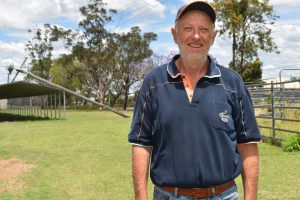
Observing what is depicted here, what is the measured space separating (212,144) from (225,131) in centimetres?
10

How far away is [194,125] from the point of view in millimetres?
2297

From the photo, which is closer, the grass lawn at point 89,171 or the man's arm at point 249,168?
the man's arm at point 249,168

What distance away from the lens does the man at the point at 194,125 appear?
90.6 inches

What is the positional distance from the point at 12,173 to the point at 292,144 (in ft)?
19.8

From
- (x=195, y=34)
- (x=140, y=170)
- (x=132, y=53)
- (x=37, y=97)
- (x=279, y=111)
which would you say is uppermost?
(x=132, y=53)

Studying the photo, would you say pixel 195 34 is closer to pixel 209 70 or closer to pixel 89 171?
pixel 209 70

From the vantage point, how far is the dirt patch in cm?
731

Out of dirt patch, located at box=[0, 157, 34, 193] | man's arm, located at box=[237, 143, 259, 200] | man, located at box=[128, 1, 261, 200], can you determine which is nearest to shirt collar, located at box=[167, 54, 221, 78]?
man, located at box=[128, 1, 261, 200]

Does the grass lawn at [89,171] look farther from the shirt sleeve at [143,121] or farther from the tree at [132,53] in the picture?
the tree at [132,53]

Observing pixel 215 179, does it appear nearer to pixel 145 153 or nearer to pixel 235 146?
pixel 235 146

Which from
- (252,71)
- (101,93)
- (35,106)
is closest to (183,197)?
(252,71)

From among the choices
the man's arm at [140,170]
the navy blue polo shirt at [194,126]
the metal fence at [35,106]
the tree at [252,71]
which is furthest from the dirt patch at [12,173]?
the tree at [252,71]

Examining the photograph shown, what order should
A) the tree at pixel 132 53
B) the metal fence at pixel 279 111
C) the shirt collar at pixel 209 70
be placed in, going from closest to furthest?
the shirt collar at pixel 209 70, the metal fence at pixel 279 111, the tree at pixel 132 53

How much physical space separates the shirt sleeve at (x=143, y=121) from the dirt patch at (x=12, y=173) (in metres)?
5.09
